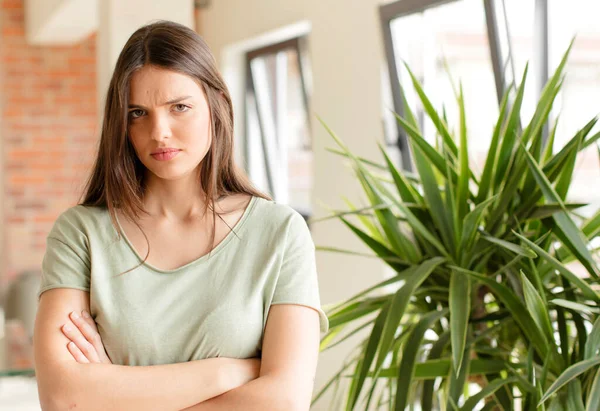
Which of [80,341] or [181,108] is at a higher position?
[181,108]

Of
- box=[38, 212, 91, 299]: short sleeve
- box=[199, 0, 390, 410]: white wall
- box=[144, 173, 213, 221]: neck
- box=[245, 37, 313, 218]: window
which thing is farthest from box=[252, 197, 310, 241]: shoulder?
box=[245, 37, 313, 218]: window

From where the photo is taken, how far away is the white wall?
4699mm

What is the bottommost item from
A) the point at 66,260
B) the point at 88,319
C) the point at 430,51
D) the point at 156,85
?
the point at 88,319

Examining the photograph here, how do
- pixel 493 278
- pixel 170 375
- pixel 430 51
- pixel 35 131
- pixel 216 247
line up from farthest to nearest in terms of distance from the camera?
1. pixel 35 131
2. pixel 430 51
3. pixel 493 278
4. pixel 216 247
5. pixel 170 375

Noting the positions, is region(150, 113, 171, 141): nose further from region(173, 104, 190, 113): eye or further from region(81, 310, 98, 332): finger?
region(81, 310, 98, 332): finger

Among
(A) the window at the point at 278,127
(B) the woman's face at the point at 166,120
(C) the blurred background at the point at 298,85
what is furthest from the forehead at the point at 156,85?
(A) the window at the point at 278,127

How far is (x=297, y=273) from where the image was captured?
1811mm

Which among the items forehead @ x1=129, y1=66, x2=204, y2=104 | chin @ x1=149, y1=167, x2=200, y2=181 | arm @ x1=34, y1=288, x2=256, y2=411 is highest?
forehead @ x1=129, y1=66, x2=204, y2=104

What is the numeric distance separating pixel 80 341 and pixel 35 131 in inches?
271

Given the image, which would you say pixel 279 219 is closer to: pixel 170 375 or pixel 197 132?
pixel 197 132

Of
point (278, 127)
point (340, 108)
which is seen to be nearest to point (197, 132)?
point (340, 108)

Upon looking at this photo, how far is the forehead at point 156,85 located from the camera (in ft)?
5.77

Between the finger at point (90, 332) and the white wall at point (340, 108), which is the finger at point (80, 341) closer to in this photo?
the finger at point (90, 332)

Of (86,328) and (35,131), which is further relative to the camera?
(35,131)
